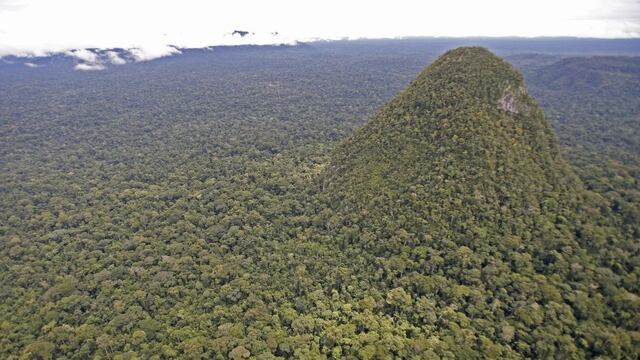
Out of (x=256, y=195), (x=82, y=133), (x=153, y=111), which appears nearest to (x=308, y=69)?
(x=153, y=111)

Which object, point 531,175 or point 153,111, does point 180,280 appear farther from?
point 153,111

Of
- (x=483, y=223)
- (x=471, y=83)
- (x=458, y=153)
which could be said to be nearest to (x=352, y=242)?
(x=483, y=223)

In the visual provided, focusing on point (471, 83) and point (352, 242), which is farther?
point (471, 83)

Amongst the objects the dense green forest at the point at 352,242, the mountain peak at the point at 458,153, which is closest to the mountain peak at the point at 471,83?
the mountain peak at the point at 458,153

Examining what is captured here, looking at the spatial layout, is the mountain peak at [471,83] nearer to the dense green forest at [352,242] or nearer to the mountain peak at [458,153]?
the mountain peak at [458,153]

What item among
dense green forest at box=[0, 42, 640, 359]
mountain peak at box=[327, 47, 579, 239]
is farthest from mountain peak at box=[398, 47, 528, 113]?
dense green forest at box=[0, 42, 640, 359]

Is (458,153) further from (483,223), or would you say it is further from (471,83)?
(471,83)
